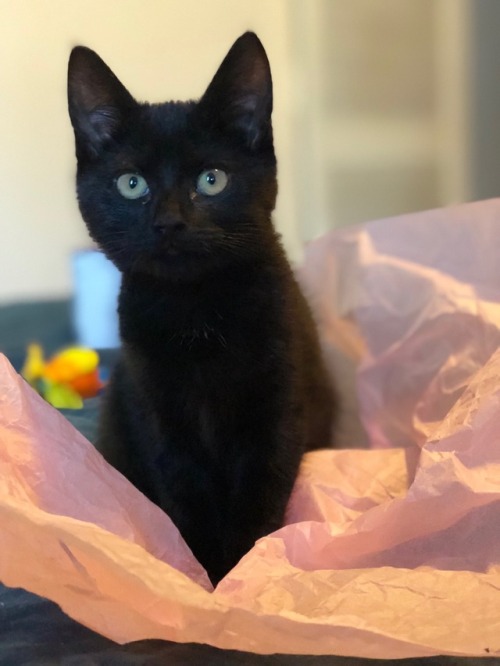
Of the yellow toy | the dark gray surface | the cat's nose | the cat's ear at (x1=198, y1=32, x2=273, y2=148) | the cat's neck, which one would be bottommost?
the dark gray surface

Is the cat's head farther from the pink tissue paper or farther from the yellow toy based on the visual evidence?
the yellow toy

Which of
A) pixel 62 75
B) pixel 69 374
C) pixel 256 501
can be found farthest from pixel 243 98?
pixel 62 75

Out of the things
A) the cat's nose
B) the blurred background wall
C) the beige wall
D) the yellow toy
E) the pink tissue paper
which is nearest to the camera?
the pink tissue paper

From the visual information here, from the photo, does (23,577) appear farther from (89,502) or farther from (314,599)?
(314,599)

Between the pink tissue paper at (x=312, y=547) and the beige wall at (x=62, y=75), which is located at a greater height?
the beige wall at (x=62, y=75)

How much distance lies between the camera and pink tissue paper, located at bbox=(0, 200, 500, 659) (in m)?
0.49

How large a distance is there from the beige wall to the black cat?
93cm

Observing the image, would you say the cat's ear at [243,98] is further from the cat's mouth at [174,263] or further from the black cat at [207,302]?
the cat's mouth at [174,263]

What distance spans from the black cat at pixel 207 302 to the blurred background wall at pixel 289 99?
832 mm

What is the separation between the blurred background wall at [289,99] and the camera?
1.54 metres

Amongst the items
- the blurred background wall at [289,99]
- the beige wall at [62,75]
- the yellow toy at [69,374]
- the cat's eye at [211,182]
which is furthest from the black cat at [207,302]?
the beige wall at [62,75]

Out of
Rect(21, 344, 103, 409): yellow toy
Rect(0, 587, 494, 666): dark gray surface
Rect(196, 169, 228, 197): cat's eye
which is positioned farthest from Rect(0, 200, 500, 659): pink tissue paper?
Rect(21, 344, 103, 409): yellow toy

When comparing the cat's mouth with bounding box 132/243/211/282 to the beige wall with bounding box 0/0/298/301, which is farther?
the beige wall with bounding box 0/0/298/301

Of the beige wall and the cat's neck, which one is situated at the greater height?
the beige wall
